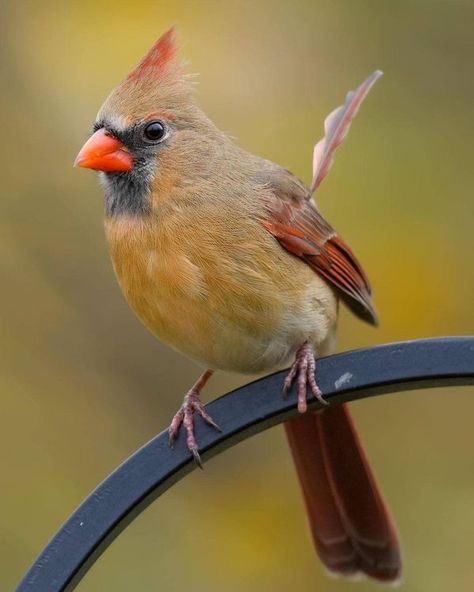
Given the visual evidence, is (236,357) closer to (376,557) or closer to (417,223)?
(376,557)

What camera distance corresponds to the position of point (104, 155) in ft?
9.80

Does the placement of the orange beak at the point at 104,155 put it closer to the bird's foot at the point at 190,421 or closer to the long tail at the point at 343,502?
the bird's foot at the point at 190,421

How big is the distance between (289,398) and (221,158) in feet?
2.94

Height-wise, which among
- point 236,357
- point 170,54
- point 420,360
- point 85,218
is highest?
point 85,218

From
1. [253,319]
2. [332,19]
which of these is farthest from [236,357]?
[332,19]

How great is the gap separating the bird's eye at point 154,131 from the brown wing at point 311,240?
0.96 feet

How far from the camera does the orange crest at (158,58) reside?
301 cm

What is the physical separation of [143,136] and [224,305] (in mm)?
489

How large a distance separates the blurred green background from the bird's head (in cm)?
81

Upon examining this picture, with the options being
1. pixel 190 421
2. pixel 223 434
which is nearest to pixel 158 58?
pixel 190 421

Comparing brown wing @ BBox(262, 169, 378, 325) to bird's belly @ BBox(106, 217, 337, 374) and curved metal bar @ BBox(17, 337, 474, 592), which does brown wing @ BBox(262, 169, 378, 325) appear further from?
curved metal bar @ BBox(17, 337, 474, 592)

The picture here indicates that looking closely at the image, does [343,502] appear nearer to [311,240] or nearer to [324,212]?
[311,240]

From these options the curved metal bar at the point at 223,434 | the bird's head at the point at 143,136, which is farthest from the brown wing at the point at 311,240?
the curved metal bar at the point at 223,434

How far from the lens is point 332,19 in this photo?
4234mm
